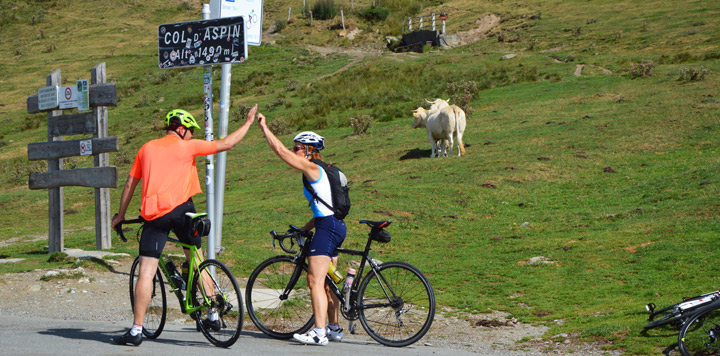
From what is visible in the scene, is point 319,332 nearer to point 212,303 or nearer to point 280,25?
point 212,303

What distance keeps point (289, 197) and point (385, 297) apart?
1305 centimetres

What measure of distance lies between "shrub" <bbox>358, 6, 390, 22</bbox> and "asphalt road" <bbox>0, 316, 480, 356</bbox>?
241ft

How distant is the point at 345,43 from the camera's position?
2717 inches

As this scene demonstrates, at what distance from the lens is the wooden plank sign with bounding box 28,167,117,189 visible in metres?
13.0

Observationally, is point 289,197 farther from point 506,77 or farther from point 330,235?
point 506,77

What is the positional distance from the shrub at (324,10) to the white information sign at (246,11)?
70.5m

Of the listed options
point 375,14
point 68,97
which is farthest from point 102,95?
point 375,14

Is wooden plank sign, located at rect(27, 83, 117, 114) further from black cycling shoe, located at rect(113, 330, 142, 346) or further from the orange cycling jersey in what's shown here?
black cycling shoe, located at rect(113, 330, 142, 346)

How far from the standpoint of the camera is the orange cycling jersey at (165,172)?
6949 mm

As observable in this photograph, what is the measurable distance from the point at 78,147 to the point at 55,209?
4.39ft

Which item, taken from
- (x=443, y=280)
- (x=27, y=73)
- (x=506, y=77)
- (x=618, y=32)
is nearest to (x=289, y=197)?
(x=443, y=280)

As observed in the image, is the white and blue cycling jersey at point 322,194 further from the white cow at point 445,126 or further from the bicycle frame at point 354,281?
the white cow at point 445,126

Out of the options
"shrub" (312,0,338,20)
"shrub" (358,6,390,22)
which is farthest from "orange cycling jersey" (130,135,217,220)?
"shrub" (312,0,338,20)

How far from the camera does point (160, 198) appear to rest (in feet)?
22.8
